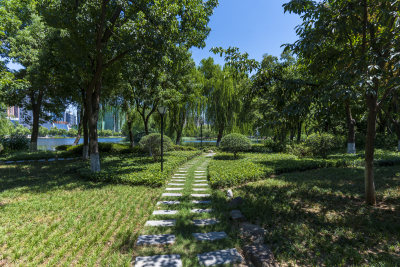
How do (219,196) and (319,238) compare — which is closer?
(319,238)

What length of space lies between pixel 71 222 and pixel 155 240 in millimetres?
1968

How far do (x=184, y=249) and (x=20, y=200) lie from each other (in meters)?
5.15

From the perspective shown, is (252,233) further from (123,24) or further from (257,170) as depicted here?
(123,24)

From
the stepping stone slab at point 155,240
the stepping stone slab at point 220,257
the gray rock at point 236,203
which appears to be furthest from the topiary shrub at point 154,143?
the stepping stone slab at point 220,257

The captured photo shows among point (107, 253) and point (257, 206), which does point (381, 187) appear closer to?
point (257, 206)

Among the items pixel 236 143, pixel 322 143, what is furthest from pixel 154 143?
pixel 322 143

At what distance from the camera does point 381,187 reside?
211 inches

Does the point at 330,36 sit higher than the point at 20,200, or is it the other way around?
the point at 330,36

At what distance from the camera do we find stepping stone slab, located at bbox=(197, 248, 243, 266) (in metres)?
2.46

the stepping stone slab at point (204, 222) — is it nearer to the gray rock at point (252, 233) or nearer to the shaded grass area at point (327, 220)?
the gray rock at point (252, 233)

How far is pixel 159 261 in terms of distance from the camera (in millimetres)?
2471

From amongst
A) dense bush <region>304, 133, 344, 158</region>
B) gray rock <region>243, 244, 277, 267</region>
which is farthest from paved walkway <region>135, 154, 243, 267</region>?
dense bush <region>304, 133, 344, 158</region>

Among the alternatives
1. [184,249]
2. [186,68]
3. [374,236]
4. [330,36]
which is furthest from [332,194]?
[186,68]

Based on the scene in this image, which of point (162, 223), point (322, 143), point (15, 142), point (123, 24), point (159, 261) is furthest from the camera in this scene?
point (15, 142)
